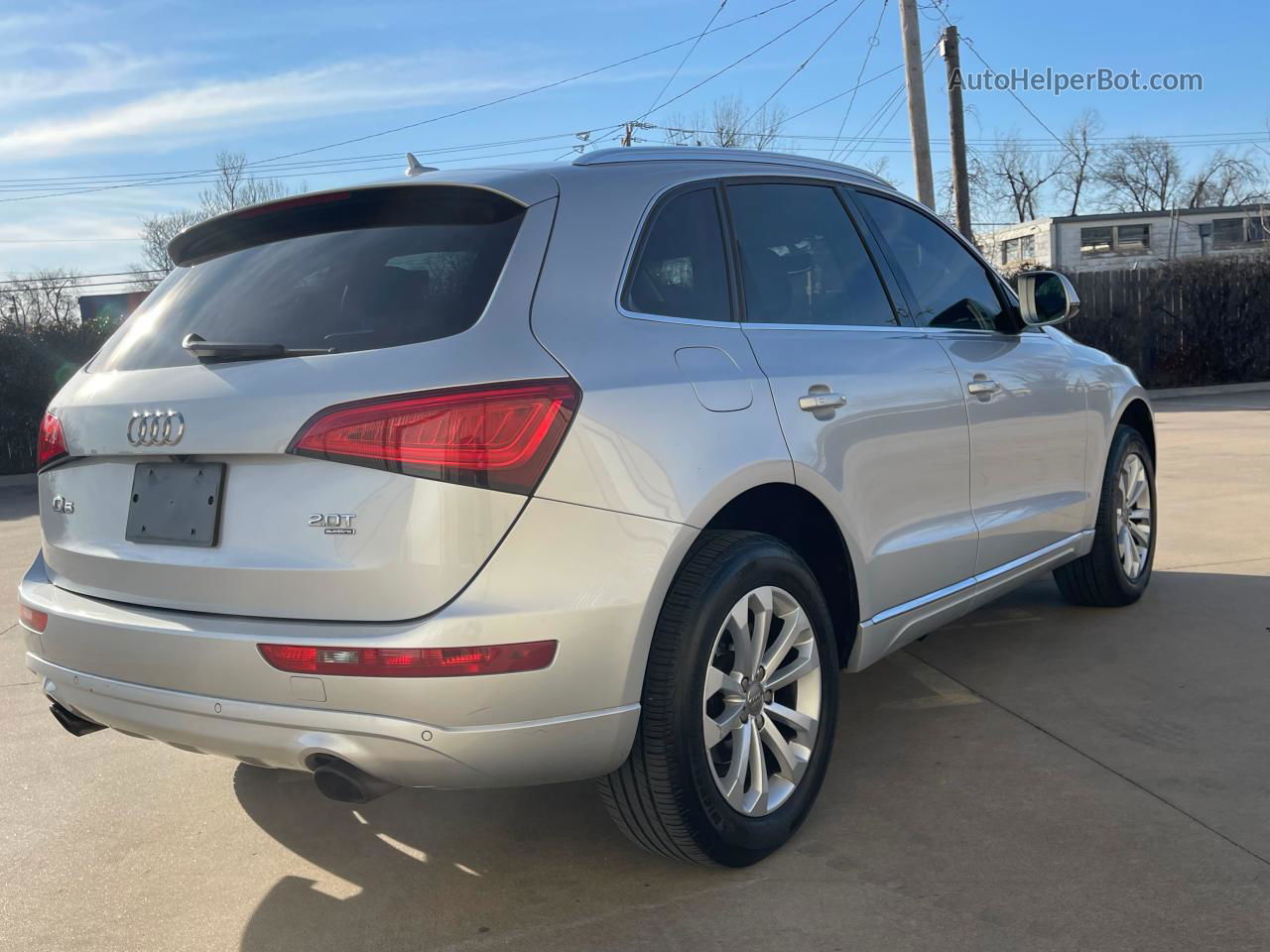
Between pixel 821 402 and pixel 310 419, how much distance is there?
136 centimetres

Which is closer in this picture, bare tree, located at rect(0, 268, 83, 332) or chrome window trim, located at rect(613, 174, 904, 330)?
chrome window trim, located at rect(613, 174, 904, 330)

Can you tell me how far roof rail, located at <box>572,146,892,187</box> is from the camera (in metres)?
2.97

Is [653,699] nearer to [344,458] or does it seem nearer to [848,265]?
[344,458]

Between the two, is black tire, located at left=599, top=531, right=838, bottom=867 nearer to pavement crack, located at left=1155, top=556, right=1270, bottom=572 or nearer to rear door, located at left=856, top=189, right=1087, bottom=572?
rear door, located at left=856, top=189, right=1087, bottom=572

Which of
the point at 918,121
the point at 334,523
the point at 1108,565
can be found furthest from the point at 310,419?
the point at 918,121

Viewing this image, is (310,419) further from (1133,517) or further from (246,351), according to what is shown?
(1133,517)

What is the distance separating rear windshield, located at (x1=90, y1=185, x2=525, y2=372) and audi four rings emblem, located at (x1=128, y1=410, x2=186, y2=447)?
0.53ft

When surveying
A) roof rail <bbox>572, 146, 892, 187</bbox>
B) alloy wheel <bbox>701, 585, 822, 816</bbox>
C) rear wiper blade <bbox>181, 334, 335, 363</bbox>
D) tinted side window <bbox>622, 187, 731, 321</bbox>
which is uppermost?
roof rail <bbox>572, 146, 892, 187</bbox>

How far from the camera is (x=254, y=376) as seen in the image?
2.47m

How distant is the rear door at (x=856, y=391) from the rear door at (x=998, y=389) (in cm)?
14

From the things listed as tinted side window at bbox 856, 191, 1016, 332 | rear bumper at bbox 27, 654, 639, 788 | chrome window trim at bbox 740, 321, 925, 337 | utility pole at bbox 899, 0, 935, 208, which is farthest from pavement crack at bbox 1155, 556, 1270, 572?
utility pole at bbox 899, 0, 935, 208

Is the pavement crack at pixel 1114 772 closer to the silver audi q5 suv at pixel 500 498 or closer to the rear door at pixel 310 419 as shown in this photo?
the silver audi q5 suv at pixel 500 498

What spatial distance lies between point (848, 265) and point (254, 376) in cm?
190

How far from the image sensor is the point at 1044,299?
438 cm
